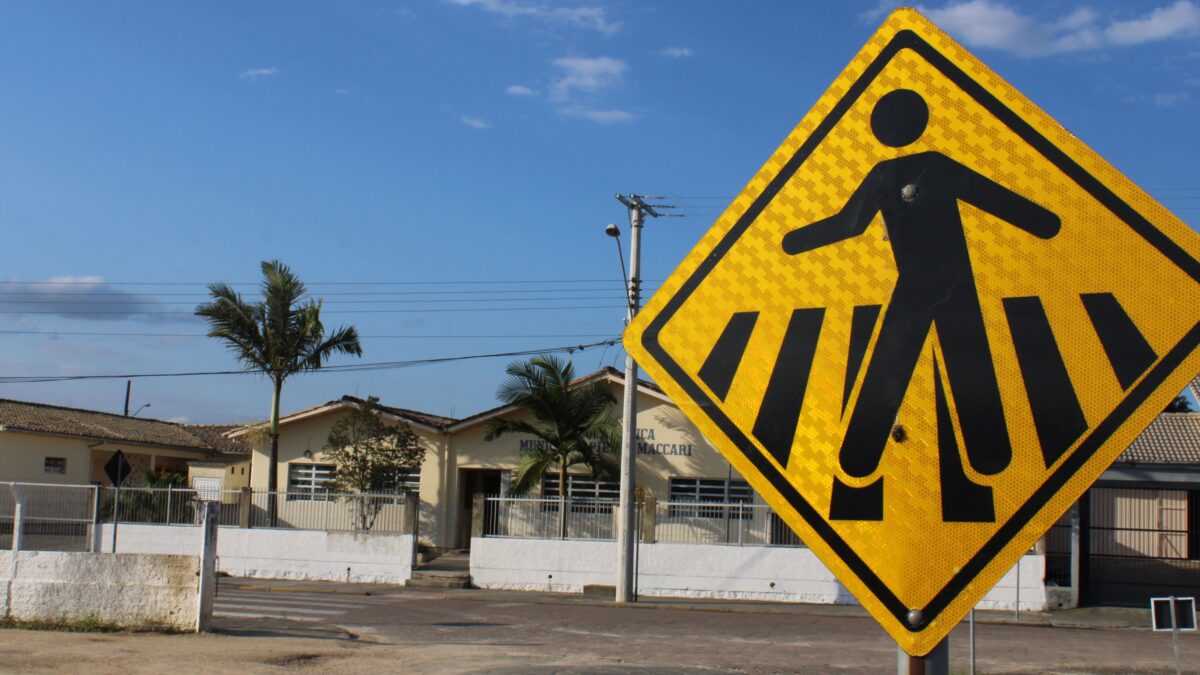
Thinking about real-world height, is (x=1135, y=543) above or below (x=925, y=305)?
below

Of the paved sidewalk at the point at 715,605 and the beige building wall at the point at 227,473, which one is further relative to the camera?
the beige building wall at the point at 227,473

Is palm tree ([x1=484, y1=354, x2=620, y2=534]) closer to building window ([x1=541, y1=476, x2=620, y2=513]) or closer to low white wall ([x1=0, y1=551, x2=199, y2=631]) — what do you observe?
building window ([x1=541, y1=476, x2=620, y2=513])

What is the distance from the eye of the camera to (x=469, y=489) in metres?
31.8

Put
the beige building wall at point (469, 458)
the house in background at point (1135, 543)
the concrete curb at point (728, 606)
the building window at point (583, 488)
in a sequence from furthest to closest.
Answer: the beige building wall at point (469, 458)
the building window at point (583, 488)
the house in background at point (1135, 543)
the concrete curb at point (728, 606)

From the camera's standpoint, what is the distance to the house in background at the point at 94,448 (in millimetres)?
36312

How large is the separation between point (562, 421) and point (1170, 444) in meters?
14.9

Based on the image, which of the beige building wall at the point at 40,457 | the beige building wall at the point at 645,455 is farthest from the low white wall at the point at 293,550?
the beige building wall at the point at 40,457

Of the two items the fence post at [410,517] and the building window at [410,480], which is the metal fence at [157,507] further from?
the building window at [410,480]

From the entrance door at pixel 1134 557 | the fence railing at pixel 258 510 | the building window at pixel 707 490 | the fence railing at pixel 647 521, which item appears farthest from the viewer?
the building window at pixel 707 490

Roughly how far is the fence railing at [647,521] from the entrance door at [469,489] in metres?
6.20

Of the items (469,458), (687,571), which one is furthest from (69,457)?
(687,571)

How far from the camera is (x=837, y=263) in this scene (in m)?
2.26

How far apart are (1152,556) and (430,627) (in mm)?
16523

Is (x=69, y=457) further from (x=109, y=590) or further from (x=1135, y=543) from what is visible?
(x=1135, y=543)
